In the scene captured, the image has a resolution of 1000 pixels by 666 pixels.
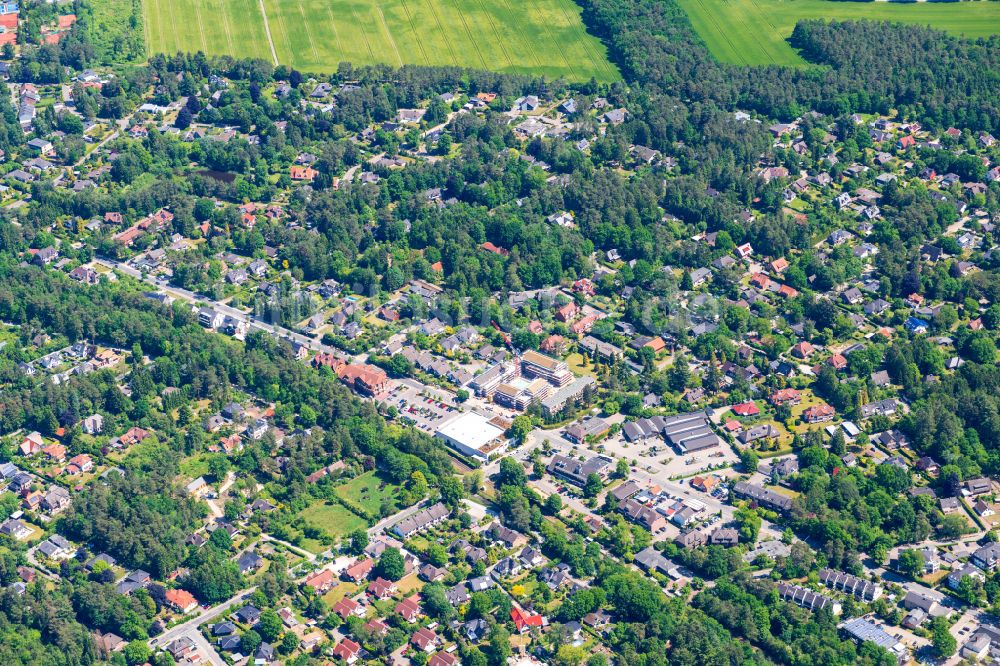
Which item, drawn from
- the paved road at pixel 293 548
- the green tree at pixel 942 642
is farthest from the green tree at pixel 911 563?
the paved road at pixel 293 548

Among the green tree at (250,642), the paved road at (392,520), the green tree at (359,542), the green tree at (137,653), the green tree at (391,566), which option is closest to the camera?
the green tree at (137,653)

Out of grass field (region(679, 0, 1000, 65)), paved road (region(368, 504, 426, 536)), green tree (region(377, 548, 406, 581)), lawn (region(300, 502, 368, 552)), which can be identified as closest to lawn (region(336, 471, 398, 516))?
paved road (region(368, 504, 426, 536))

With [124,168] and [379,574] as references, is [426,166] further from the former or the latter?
[379,574]

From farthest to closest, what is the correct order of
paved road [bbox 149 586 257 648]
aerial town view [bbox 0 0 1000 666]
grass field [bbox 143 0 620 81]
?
grass field [bbox 143 0 620 81] → aerial town view [bbox 0 0 1000 666] → paved road [bbox 149 586 257 648]

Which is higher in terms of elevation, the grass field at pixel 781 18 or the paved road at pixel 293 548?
the grass field at pixel 781 18

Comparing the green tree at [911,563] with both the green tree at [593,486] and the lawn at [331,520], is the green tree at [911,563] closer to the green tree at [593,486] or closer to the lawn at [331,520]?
the green tree at [593,486]

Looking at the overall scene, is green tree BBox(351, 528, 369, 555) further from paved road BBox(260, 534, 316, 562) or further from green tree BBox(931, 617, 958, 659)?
green tree BBox(931, 617, 958, 659)
